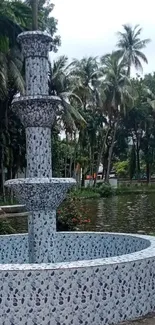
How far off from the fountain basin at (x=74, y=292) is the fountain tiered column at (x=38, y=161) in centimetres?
137

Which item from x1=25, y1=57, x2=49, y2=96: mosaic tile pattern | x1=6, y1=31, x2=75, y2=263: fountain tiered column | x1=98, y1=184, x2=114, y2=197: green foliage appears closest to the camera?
x1=6, y1=31, x2=75, y2=263: fountain tiered column

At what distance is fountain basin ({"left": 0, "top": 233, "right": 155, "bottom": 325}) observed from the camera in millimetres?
5133

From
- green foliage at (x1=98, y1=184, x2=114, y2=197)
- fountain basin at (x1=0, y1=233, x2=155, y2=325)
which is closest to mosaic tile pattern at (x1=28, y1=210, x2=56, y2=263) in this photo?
fountain basin at (x1=0, y1=233, x2=155, y2=325)

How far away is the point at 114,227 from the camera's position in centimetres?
1664

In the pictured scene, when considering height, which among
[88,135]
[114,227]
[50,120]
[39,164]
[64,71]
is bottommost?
[114,227]

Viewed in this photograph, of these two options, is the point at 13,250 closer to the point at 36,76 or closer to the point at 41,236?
the point at 41,236

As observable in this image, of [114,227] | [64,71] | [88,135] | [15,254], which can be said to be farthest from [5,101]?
[15,254]

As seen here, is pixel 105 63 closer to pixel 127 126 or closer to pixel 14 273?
pixel 127 126

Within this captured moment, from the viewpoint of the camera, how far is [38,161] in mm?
6906

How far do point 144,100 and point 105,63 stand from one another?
9708 mm

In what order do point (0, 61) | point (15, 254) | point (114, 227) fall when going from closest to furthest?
point (15, 254), point (114, 227), point (0, 61)

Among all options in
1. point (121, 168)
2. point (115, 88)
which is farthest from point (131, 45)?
point (121, 168)

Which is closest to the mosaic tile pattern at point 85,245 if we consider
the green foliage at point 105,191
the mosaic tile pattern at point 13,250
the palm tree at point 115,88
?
the mosaic tile pattern at point 13,250

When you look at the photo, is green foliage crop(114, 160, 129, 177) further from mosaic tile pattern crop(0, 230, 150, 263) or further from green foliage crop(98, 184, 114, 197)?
mosaic tile pattern crop(0, 230, 150, 263)
